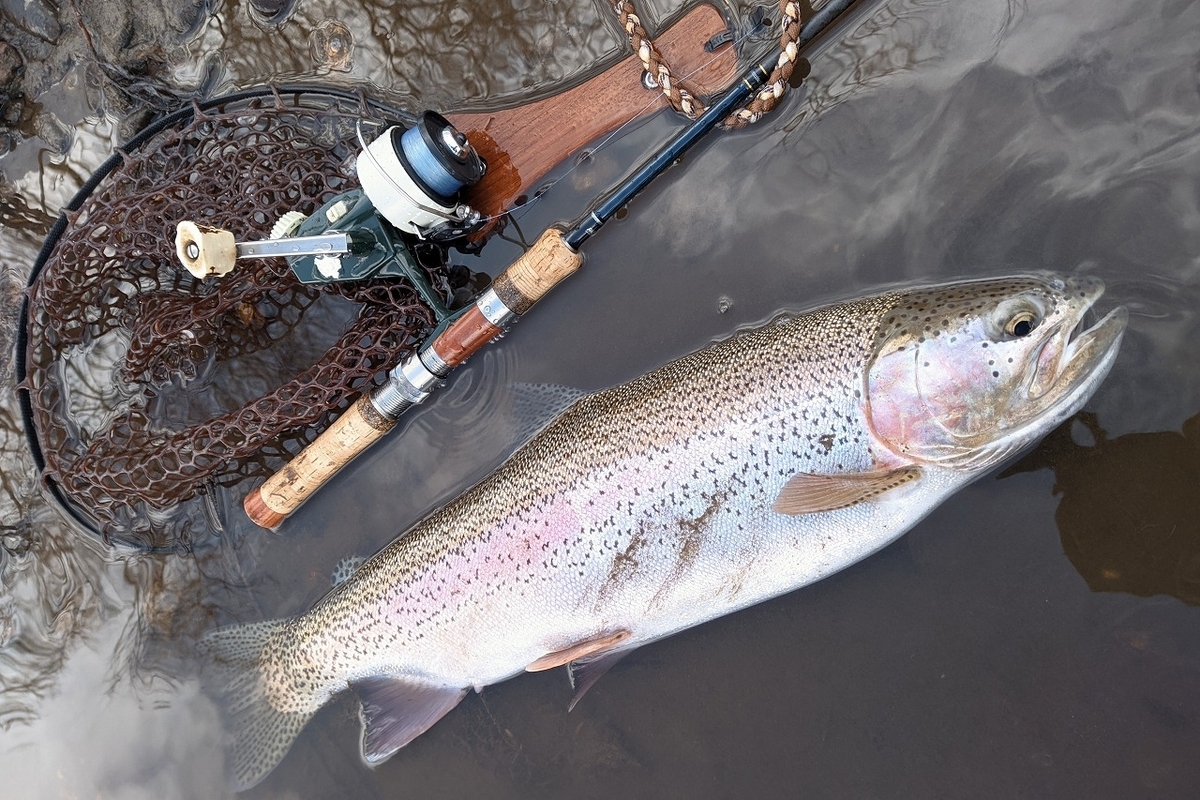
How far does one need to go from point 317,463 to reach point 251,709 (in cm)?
107

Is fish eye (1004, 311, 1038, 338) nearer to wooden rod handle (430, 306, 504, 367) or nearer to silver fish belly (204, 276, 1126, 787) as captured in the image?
silver fish belly (204, 276, 1126, 787)

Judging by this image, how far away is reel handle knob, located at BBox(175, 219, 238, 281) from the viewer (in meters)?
2.02

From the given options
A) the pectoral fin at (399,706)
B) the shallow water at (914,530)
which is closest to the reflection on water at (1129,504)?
the shallow water at (914,530)

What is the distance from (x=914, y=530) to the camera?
2.46 m

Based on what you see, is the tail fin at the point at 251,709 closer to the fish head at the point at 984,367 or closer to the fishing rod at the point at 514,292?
the fishing rod at the point at 514,292

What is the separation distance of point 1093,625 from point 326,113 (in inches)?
130

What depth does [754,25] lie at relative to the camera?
247 centimetres

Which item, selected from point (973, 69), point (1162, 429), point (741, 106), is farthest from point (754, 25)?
point (1162, 429)

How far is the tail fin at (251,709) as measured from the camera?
8.80 feet

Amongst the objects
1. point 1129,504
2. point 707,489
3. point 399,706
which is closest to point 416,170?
point 707,489

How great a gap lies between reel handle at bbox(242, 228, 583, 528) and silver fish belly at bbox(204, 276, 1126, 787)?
38cm

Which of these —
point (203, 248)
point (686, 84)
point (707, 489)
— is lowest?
point (707, 489)

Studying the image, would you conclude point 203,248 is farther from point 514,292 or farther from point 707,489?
point 707,489

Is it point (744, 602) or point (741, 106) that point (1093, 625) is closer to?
point (744, 602)
